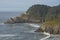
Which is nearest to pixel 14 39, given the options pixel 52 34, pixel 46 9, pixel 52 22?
pixel 52 34

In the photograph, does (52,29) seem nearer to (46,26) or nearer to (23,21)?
(46,26)

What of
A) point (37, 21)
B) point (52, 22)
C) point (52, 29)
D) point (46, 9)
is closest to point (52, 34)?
point (52, 29)

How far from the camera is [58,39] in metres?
67.4

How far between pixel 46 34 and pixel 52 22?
588cm

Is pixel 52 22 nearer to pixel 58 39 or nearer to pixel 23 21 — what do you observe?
pixel 58 39

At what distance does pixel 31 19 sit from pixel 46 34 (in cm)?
6015

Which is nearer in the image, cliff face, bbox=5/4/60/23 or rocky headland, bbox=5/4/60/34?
rocky headland, bbox=5/4/60/34

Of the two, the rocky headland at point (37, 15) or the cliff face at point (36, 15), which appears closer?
the rocky headland at point (37, 15)

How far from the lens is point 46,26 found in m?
80.7

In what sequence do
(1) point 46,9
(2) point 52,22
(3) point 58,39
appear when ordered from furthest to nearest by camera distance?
(1) point 46,9 → (2) point 52,22 → (3) point 58,39

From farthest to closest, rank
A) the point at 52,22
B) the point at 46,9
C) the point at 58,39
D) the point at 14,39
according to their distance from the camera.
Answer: the point at 46,9
the point at 52,22
the point at 14,39
the point at 58,39

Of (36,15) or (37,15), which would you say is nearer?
(36,15)

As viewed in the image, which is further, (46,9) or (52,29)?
(46,9)

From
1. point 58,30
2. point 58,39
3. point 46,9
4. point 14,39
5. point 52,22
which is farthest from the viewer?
point 46,9
